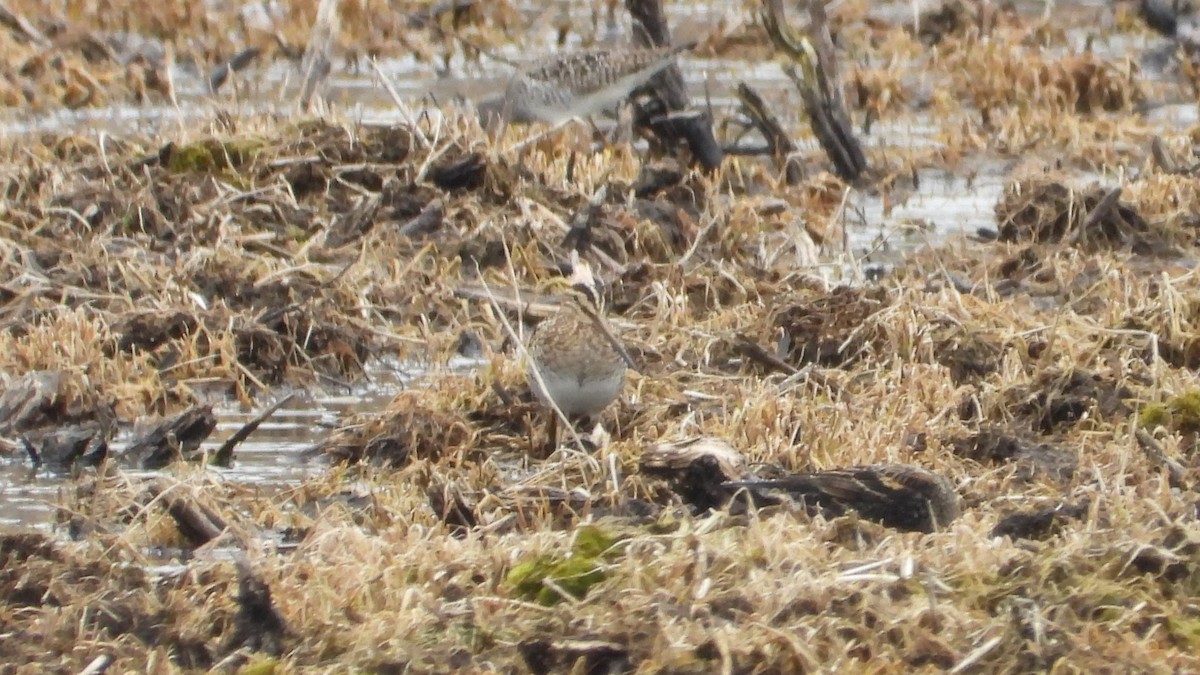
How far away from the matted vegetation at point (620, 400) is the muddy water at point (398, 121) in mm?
134

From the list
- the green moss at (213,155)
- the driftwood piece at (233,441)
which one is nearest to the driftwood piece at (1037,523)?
the driftwood piece at (233,441)

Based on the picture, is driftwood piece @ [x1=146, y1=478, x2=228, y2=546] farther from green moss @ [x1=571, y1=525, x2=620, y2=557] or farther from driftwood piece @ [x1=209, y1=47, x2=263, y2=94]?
driftwood piece @ [x1=209, y1=47, x2=263, y2=94]

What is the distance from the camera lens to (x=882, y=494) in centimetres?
545

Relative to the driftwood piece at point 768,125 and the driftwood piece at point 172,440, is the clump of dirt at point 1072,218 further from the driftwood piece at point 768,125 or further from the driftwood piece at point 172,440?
the driftwood piece at point 172,440

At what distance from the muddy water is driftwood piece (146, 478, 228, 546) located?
614mm

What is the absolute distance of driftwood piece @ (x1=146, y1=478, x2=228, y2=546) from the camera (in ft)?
18.3

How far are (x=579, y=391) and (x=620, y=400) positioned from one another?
527 millimetres

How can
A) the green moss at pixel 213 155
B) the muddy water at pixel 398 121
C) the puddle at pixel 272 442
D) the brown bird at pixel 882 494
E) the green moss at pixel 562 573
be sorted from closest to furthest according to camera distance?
the green moss at pixel 562 573
the brown bird at pixel 882 494
the puddle at pixel 272 442
the muddy water at pixel 398 121
the green moss at pixel 213 155

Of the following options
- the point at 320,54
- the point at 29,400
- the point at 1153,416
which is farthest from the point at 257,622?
the point at 320,54

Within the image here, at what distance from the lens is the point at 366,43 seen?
1466 cm

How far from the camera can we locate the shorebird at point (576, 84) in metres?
11.1

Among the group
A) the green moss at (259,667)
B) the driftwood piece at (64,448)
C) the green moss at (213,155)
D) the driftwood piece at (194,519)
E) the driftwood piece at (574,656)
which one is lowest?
the driftwood piece at (64,448)

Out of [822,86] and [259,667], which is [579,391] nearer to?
[259,667]

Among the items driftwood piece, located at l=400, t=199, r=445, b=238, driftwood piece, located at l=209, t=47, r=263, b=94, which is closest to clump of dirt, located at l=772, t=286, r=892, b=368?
driftwood piece, located at l=400, t=199, r=445, b=238
